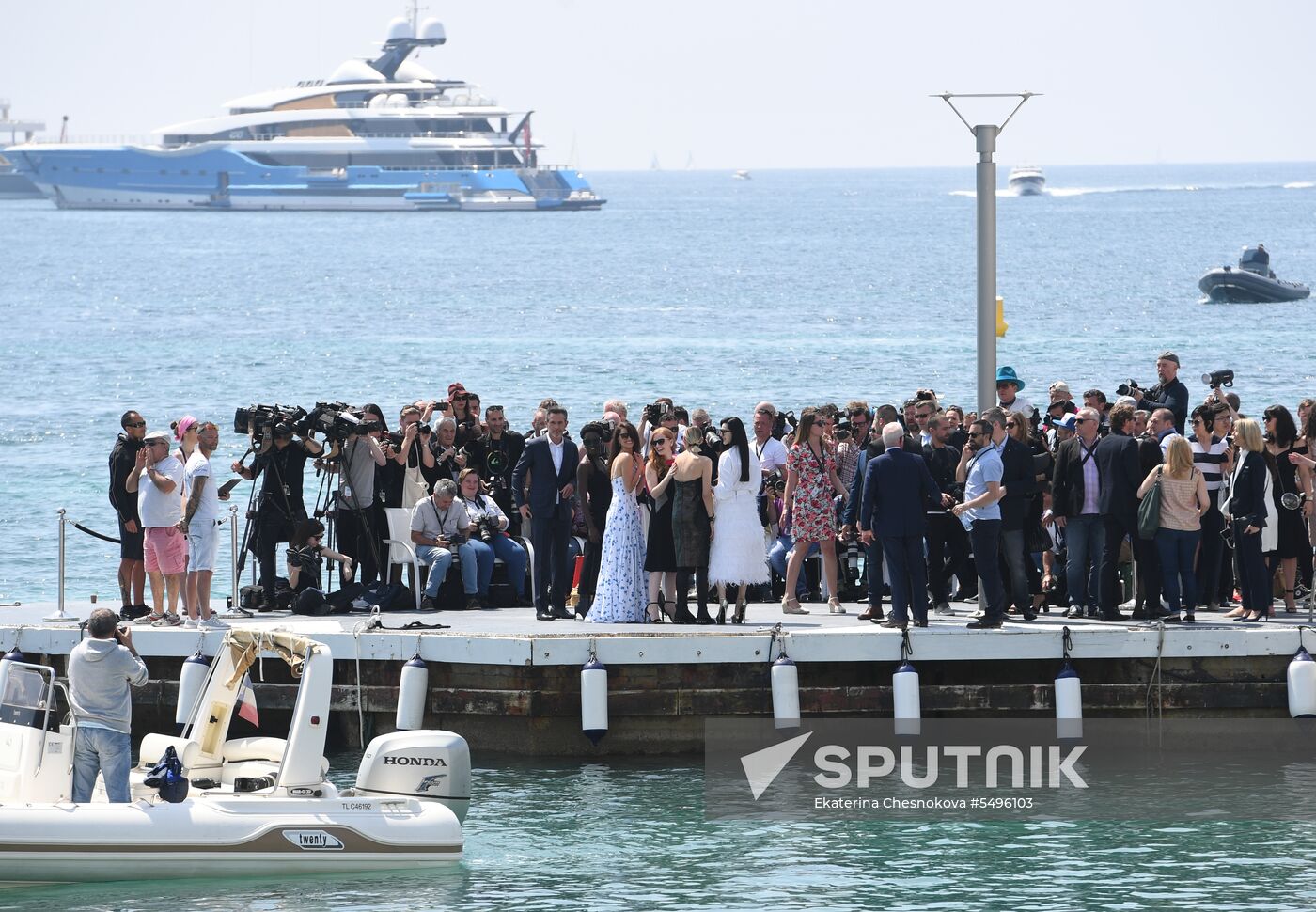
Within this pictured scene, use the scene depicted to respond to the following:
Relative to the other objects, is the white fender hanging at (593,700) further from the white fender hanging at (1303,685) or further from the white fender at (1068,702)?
the white fender hanging at (1303,685)

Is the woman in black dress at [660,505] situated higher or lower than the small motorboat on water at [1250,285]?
lower

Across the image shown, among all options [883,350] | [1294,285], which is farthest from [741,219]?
[883,350]

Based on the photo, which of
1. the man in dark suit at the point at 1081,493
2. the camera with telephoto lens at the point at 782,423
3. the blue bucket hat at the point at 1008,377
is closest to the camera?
the man in dark suit at the point at 1081,493

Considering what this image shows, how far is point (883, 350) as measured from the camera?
174 ft

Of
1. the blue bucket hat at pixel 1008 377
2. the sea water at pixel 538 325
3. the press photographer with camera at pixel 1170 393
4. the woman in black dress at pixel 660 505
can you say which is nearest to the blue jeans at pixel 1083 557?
the blue bucket hat at pixel 1008 377

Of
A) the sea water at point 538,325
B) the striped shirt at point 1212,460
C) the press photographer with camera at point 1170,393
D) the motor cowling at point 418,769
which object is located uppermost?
the sea water at point 538,325

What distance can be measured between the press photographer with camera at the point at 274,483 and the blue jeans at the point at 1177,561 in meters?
6.09

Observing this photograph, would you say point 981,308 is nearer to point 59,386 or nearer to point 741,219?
point 59,386

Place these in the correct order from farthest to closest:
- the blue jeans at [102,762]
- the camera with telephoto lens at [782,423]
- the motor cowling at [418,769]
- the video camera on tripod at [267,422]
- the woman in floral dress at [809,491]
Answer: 1. the camera with telephoto lens at [782,423]
2. the video camera on tripod at [267,422]
3. the woman in floral dress at [809,491]
4. the motor cowling at [418,769]
5. the blue jeans at [102,762]

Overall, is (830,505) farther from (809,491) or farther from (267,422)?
(267,422)

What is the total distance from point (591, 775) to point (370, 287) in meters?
72.6

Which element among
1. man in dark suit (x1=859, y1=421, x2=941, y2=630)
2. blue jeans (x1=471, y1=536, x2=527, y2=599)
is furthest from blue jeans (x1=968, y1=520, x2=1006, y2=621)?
blue jeans (x1=471, y1=536, x2=527, y2=599)

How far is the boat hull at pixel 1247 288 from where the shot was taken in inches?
2547

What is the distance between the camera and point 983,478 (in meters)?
12.4
